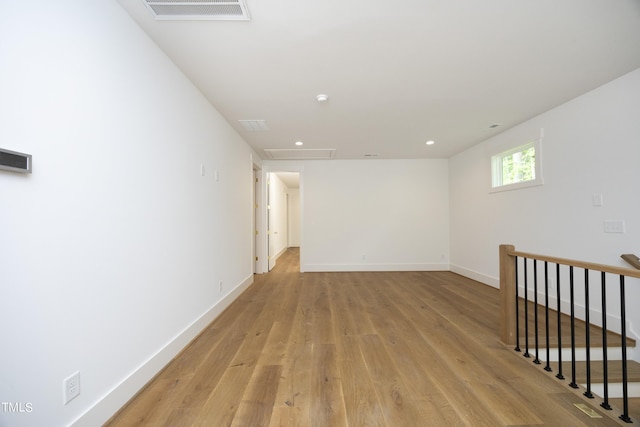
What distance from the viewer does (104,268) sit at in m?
1.38

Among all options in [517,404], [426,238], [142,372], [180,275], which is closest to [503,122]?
[426,238]

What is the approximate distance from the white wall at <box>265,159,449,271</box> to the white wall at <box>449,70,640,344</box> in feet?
4.07

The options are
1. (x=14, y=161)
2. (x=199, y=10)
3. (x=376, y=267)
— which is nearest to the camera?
(x=14, y=161)

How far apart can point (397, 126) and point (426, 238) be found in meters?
2.90

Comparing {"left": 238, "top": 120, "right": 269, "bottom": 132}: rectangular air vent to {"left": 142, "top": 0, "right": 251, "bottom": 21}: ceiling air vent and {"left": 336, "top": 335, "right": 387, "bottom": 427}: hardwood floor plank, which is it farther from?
{"left": 336, "top": 335, "right": 387, "bottom": 427}: hardwood floor plank

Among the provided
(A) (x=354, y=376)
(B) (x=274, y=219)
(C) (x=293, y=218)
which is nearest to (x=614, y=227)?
(A) (x=354, y=376)

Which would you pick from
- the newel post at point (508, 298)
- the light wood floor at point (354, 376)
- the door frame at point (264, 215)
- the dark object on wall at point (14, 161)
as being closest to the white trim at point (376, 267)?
the door frame at point (264, 215)

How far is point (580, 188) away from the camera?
2727mm

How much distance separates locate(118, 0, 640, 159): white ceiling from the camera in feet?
5.18

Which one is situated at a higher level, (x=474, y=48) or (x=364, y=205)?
(x=474, y=48)

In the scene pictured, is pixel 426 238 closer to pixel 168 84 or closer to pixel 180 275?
pixel 180 275

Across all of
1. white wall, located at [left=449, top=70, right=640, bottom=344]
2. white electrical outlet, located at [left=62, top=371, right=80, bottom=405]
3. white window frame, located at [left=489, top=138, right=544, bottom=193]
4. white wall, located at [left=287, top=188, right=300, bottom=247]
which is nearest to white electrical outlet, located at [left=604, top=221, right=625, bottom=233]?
white wall, located at [left=449, top=70, right=640, bottom=344]

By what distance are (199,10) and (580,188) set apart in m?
3.99

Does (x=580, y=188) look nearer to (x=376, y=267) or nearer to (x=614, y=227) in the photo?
(x=614, y=227)
